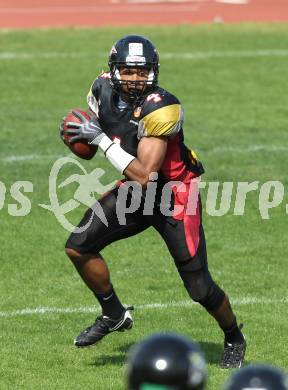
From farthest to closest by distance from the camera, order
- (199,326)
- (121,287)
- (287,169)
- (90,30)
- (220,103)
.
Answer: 1. (90,30)
2. (220,103)
3. (287,169)
4. (121,287)
5. (199,326)

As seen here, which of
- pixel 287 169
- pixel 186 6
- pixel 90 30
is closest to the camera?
pixel 287 169

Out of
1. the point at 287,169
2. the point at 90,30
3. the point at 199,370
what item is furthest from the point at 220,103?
the point at 199,370

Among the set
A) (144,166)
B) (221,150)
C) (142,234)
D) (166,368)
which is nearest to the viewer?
(166,368)

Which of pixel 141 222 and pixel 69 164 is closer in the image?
pixel 141 222

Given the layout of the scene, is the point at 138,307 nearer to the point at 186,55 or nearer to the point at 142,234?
the point at 142,234

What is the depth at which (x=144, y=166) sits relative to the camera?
6.79 m

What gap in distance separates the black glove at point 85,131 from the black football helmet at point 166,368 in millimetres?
3399

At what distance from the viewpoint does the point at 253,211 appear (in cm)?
1150

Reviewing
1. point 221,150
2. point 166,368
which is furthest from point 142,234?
point 166,368

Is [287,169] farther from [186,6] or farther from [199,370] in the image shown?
[186,6]

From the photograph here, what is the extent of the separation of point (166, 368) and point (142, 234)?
728cm

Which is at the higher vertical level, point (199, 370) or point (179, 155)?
point (199, 370)

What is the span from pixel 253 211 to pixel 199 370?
7977mm

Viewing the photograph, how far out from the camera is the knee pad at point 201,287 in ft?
23.1
